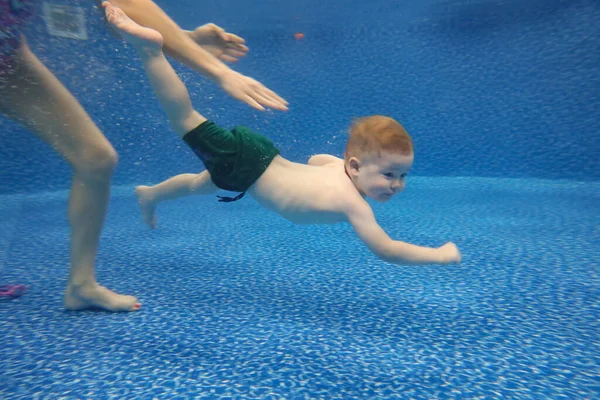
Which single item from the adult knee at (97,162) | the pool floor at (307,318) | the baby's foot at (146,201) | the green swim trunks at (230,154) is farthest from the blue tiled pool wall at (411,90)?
the green swim trunks at (230,154)

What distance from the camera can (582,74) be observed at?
7.43 m

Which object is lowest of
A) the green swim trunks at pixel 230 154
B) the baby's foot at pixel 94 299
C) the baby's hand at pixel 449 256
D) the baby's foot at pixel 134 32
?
the baby's foot at pixel 94 299

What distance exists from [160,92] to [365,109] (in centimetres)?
725

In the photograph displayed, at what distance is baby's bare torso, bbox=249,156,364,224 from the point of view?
236 cm

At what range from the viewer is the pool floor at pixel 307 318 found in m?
1.83

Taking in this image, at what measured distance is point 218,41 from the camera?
2875 mm

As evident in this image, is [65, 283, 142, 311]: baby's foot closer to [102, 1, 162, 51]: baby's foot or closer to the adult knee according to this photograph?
the adult knee

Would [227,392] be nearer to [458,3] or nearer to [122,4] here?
[122,4]

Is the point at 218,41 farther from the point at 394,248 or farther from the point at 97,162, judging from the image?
the point at 394,248

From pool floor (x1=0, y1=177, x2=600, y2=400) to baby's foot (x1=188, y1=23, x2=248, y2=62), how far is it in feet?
5.33

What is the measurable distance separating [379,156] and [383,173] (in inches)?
3.7

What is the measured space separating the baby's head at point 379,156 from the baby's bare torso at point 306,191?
0.10 m

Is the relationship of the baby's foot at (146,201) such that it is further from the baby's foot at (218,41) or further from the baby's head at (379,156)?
the baby's head at (379,156)

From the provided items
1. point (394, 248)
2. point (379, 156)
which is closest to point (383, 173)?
point (379, 156)
